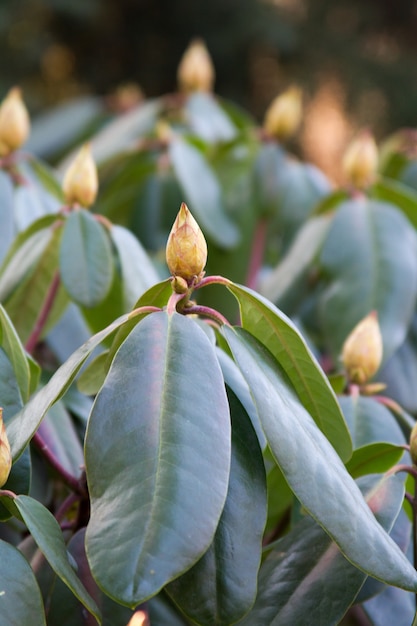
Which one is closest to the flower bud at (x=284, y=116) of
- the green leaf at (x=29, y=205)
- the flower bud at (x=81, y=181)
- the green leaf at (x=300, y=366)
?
the green leaf at (x=29, y=205)

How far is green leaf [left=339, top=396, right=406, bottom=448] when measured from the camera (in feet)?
2.35

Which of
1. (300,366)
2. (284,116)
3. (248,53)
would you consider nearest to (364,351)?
(300,366)

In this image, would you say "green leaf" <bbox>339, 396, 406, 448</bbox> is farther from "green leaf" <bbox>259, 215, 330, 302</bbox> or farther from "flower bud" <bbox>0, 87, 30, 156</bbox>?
"flower bud" <bbox>0, 87, 30, 156</bbox>

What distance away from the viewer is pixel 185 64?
1.50 m

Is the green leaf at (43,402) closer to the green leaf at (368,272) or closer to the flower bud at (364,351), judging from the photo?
the flower bud at (364,351)

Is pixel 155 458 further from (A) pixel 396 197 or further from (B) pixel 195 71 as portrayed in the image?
(B) pixel 195 71

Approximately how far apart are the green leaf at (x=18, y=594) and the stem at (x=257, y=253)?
2.21ft

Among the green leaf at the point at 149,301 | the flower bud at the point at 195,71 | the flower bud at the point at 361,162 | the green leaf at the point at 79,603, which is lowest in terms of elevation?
the green leaf at the point at 79,603

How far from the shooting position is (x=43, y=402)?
0.52m

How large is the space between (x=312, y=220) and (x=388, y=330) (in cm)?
23

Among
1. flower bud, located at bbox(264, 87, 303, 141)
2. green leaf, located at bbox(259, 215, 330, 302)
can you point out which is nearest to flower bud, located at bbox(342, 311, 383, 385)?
green leaf, located at bbox(259, 215, 330, 302)

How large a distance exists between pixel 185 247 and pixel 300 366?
0.12 m

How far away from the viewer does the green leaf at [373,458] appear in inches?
25.4

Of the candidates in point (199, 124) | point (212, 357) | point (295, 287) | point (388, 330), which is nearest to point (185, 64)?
point (199, 124)
